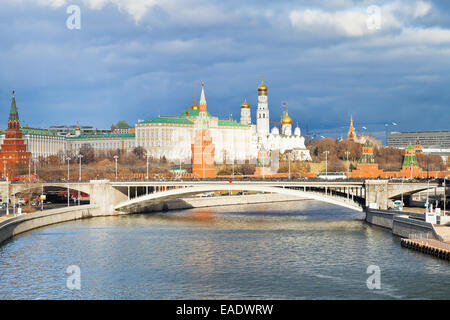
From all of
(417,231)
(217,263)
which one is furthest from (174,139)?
(217,263)

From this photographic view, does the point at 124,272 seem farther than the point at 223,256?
No

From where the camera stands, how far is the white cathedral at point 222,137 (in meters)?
140

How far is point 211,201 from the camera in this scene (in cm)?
7794

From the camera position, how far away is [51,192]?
74.3 meters

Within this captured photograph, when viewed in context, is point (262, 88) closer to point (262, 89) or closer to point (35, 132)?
point (262, 89)

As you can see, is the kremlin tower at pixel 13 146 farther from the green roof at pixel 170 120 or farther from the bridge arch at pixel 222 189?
the bridge arch at pixel 222 189

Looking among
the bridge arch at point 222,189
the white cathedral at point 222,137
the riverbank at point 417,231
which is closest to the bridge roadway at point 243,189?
the bridge arch at point 222,189

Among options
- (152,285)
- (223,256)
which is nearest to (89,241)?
(223,256)

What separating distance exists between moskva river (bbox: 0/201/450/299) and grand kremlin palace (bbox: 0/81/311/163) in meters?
84.0
